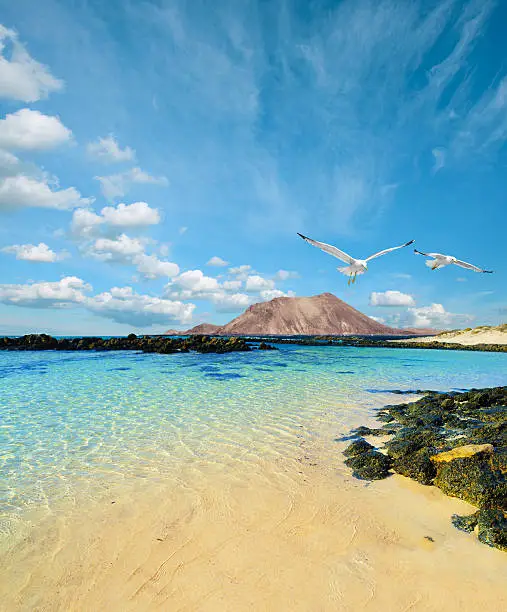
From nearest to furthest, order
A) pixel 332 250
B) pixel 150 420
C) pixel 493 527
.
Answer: pixel 493 527
pixel 150 420
pixel 332 250

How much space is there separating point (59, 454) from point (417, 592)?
25.8ft

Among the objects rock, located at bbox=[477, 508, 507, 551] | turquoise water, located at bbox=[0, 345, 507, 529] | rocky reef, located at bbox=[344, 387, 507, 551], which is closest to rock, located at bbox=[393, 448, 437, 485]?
rocky reef, located at bbox=[344, 387, 507, 551]

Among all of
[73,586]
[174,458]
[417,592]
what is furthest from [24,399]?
[417,592]

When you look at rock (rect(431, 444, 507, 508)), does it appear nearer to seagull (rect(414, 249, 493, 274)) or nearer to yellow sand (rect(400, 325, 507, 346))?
seagull (rect(414, 249, 493, 274))

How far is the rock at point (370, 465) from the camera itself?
7.15 m

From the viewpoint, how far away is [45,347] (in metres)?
48.1

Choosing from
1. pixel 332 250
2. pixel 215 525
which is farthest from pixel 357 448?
pixel 332 250

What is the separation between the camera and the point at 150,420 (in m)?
11.4

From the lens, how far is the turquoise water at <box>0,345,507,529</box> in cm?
738

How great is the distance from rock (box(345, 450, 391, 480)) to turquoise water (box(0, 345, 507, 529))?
168 centimetres

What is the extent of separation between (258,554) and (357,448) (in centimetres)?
452

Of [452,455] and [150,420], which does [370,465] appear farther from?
[150,420]

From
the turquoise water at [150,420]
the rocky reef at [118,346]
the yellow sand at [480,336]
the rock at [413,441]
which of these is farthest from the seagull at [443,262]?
the yellow sand at [480,336]

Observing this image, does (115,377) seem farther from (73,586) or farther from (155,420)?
(73,586)
